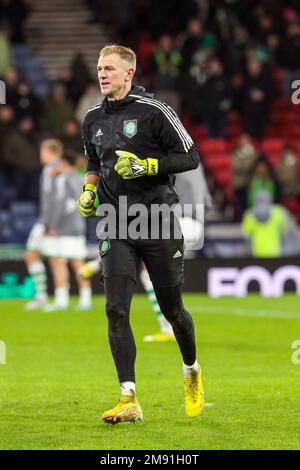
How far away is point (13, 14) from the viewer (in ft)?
84.3

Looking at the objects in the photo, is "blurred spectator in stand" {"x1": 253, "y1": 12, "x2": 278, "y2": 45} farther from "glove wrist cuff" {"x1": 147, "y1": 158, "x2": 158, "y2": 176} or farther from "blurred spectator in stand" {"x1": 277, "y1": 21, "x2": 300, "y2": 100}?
"glove wrist cuff" {"x1": 147, "y1": 158, "x2": 158, "y2": 176}

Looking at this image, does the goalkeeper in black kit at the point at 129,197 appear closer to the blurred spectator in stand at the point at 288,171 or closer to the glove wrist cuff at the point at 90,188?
the glove wrist cuff at the point at 90,188

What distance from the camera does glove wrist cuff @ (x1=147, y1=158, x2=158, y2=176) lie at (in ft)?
25.6

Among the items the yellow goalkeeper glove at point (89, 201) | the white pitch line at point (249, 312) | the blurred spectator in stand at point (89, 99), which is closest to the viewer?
the yellow goalkeeper glove at point (89, 201)

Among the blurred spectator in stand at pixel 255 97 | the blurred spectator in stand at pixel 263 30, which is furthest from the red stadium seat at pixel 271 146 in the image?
the blurred spectator in stand at pixel 263 30

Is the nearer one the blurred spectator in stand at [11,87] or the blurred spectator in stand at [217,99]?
the blurred spectator in stand at [11,87]

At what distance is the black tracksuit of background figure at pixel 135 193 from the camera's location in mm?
7961

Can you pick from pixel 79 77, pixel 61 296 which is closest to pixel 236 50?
pixel 79 77

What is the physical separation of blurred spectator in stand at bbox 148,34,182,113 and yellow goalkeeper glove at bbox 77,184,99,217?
15.5 m

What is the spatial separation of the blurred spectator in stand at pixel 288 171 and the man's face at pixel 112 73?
14.5 m

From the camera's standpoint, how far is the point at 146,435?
7500 mm

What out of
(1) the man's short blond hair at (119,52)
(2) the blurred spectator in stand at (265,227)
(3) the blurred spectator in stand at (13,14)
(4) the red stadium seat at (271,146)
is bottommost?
(2) the blurred spectator in stand at (265,227)

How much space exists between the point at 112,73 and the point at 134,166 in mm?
680

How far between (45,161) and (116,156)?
955cm
